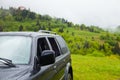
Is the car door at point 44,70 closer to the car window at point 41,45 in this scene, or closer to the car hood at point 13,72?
the car window at point 41,45

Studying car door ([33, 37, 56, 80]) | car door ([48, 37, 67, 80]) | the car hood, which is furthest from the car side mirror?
car door ([48, 37, 67, 80])

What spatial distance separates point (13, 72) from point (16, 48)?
96 centimetres

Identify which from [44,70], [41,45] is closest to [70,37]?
[41,45]

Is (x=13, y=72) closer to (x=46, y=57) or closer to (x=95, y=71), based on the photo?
(x=46, y=57)

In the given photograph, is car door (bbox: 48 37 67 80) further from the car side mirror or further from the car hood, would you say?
the car hood

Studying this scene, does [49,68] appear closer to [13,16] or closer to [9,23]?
[9,23]

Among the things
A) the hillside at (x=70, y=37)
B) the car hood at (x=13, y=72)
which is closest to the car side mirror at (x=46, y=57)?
the car hood at (x=13, y=72)

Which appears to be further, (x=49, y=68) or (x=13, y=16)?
(x=13, y=16)

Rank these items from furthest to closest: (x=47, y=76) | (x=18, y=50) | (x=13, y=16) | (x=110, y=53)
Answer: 1. (x=13, y=16)
2. (x=110, y=53)
3. (x=47, y=76)
4. (x=18, y=50)

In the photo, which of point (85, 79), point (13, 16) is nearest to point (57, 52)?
point (85, 79)

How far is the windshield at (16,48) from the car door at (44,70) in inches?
11.5

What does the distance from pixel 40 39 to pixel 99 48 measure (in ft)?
442

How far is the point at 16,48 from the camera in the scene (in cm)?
506

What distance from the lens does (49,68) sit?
219 inches
